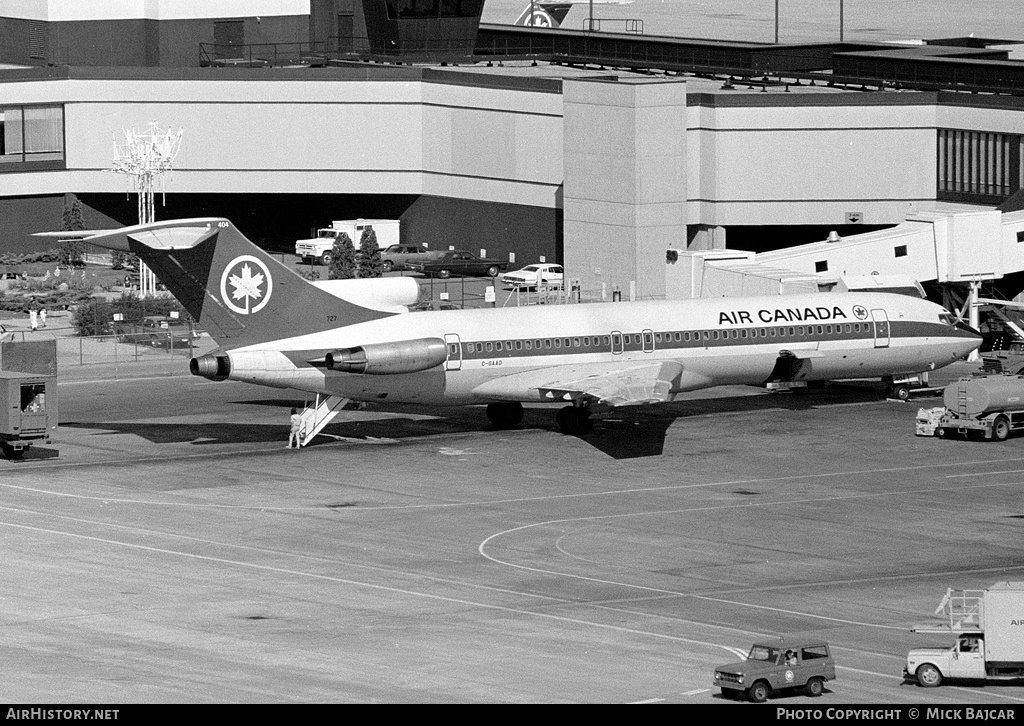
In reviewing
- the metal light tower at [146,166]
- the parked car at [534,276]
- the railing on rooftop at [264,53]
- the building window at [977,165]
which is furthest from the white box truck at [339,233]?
the building window at [977,165]

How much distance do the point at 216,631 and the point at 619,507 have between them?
1648 cm

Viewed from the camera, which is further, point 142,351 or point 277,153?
point 277,153

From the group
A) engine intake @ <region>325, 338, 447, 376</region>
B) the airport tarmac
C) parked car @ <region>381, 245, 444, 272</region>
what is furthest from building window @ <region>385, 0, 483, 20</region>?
engine intake @ <region>325, 338, 447, 376</region>

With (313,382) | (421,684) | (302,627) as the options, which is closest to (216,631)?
(302,627)

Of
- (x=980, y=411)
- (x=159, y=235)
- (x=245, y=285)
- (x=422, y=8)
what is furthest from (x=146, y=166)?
(x=980, y=411)

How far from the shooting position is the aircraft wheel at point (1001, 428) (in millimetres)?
62344

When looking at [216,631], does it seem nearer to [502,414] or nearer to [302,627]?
[302,627]

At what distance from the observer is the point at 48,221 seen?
379 ft

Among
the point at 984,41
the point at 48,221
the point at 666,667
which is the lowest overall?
the point at 666,667

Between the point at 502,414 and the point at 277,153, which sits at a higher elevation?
the point at 277,153

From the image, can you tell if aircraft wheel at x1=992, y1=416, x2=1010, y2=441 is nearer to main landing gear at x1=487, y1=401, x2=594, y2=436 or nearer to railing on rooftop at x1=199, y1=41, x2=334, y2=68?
main landing gear at x1=487, y1=401, x2=594, y2=436

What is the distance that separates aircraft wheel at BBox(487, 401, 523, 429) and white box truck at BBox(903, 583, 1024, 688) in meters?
31.6

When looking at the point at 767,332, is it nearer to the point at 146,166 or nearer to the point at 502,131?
the point at 146,166

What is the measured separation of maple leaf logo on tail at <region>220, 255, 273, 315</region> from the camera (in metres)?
57.8
